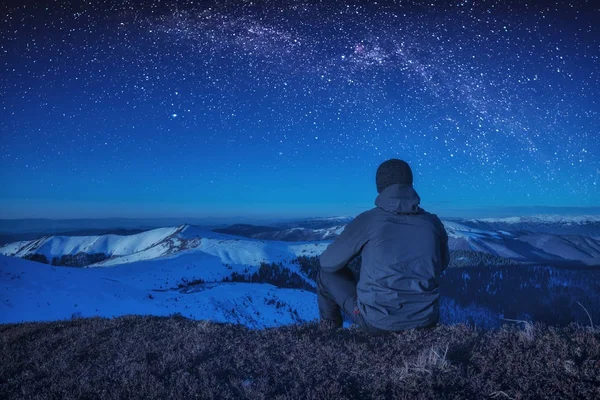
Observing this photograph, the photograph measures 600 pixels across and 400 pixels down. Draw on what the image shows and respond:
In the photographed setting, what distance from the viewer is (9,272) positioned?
147ft

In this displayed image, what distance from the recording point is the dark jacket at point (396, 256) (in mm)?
4363

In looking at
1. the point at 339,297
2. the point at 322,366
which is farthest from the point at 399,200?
the point at 322,366

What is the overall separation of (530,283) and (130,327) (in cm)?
18686

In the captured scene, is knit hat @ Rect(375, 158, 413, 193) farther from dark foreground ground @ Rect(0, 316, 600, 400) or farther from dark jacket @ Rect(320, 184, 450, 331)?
dark foreground ground @ Rect(0, 316, 600, 400)

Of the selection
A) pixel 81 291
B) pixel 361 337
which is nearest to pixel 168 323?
pixel 361 337

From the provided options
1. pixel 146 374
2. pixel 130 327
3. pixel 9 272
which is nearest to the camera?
pixel 146 374

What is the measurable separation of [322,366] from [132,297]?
191 ft

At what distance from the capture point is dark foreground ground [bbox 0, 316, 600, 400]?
3221mm

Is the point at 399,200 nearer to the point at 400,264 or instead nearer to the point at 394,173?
the point at 394,173

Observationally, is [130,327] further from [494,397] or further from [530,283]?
[530,283]

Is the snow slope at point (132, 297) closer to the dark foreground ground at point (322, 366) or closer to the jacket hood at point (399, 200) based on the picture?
the dark foreground ground at point (322, 366)

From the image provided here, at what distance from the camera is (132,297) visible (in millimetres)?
54344

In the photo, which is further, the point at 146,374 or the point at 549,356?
the point at 146,374

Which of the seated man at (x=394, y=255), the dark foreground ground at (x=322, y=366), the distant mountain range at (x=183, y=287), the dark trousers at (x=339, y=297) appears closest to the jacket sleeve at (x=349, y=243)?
the seated man at (x=394, y=255)
